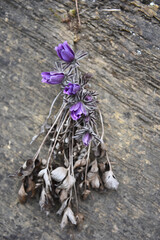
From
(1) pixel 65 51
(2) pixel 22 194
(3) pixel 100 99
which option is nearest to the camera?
(1) pixel 65 51

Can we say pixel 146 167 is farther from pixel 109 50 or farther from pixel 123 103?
pixel 109 50

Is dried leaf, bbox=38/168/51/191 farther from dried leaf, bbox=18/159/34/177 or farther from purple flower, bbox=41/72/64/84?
purple flower, bbox=41/72/64/84

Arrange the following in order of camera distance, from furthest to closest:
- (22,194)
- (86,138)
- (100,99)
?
(100,99) → (22,194) → (86,138)

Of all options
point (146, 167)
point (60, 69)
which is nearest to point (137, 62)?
point (60, 69)

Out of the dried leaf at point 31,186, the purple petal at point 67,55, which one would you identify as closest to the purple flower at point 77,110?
the purple petal at point 67,55

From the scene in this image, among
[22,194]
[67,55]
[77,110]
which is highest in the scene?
[67,55]

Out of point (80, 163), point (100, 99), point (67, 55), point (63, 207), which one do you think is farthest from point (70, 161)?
point (67, 55)

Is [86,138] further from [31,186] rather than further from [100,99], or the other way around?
[31,186]
